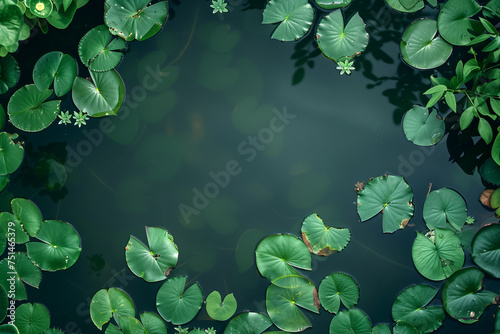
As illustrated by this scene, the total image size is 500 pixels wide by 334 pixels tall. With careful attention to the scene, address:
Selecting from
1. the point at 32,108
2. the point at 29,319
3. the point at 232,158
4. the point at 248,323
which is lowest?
the point at 29,319

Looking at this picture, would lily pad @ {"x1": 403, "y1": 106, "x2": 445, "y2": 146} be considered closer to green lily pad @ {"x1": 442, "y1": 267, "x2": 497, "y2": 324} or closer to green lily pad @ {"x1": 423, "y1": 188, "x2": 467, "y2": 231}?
green lily pad @ {"x1": 423, "y1": 188, "x2": 467, "y2": 231}

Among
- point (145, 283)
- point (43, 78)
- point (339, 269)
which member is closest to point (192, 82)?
point (43, 78)

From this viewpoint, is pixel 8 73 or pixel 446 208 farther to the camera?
pixel 8 73

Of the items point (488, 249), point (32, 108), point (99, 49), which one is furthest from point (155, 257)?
point (488, 249)

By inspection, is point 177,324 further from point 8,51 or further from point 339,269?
point 8,51

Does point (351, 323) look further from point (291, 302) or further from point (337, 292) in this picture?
point (291, 302)
